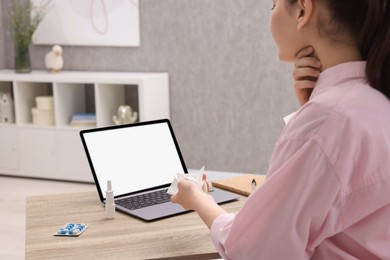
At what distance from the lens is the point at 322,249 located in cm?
106

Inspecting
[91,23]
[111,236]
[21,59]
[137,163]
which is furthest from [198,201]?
[21,59]

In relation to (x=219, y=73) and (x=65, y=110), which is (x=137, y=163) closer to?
(x=219, y=73)

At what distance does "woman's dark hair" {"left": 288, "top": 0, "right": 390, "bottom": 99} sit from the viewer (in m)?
0.99

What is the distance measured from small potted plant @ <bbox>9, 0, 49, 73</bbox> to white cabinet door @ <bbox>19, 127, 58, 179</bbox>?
19.5 inches

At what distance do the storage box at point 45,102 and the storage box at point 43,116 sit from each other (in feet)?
0.10

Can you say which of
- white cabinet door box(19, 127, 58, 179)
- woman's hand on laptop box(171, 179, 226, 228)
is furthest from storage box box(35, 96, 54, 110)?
woman's hand on laptop box(171, 179, 226, 228)

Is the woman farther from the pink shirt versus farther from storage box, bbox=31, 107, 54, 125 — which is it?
storage box, bbox=31, 107, 54, 125

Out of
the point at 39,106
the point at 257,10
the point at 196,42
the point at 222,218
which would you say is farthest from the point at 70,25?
the point at 222,218

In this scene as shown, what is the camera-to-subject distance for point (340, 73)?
106 cm

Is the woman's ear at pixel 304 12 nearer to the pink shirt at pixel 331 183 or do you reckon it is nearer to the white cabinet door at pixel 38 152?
the pink shirt at pixel 331 183

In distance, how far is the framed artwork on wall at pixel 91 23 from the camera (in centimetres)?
449

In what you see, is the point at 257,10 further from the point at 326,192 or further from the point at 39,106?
the point at 326,192

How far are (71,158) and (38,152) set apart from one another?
30cm

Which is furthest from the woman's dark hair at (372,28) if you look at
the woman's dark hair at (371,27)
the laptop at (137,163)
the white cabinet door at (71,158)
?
the white cabinet door at (71,158)
